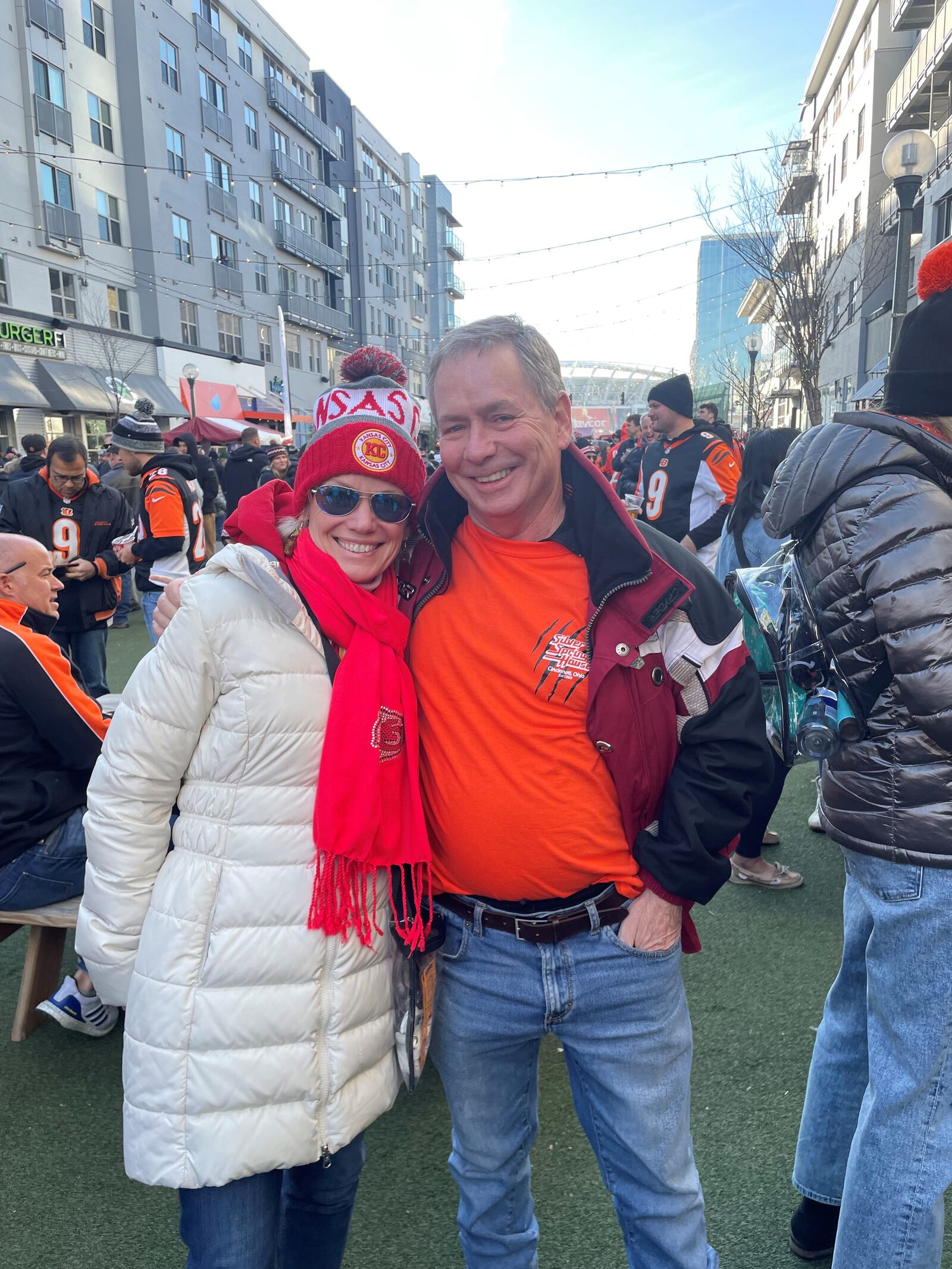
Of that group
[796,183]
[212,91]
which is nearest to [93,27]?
[212,91]

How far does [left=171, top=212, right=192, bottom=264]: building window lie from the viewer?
102 feet

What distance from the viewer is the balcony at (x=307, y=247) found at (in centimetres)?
4016

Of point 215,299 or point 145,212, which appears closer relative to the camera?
point 145,212

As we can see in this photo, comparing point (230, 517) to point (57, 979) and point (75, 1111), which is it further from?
point (57, 979)

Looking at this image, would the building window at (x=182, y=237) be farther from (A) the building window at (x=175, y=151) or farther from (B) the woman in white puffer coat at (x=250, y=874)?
(B) the woman in white puffer coat at (x=250, y=874)

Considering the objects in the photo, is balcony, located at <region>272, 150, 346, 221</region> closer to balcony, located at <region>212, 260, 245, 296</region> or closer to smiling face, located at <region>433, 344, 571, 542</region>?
balcony, located at <region>212, 260, 245, 296</region>

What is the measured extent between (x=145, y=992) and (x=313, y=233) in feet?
161

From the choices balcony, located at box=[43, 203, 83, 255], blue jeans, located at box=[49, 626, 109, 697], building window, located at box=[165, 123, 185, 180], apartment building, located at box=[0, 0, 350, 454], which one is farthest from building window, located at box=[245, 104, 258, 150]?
blue jeans, located at box=[49, 626, 109, 697]

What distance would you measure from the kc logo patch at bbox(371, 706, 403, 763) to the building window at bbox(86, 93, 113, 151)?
3230 cm

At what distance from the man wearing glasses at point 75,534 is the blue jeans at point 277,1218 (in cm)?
486

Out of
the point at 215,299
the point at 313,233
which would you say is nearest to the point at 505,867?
the point at 215,299

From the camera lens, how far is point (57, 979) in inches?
137

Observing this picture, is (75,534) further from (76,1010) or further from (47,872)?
(76,1010)

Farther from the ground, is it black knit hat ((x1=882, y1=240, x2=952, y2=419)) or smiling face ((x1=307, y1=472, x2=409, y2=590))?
black knit hat ((x1=882, y1=240, x2=952, y2=419))
